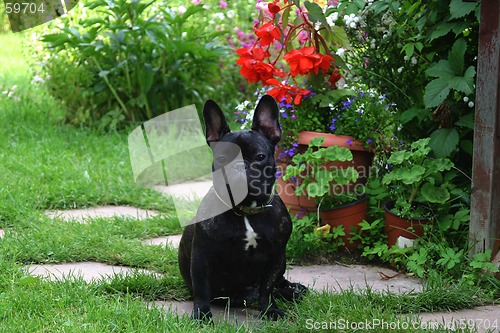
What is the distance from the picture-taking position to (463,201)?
4.05 metres

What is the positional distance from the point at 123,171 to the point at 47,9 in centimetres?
391

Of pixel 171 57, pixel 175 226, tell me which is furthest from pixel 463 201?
pixel 171 57

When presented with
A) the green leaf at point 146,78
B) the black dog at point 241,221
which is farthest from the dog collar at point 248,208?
the green leaf at point 146,78

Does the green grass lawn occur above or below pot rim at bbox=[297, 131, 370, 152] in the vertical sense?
below

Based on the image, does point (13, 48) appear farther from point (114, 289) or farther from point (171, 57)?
point (114, 289)

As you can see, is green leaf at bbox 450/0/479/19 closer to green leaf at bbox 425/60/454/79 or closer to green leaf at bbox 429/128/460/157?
green leaf at bbox 425/60/454/79

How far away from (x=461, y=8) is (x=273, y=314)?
1.82 meters

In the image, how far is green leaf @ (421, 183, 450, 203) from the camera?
154 inches

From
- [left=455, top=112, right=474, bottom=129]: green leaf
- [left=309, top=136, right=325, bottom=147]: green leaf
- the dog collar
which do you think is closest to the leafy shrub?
[left=309, top=136, right=325, bottom=147]: green leaf

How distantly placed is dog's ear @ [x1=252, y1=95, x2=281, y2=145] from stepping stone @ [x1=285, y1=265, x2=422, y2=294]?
2.80 ft

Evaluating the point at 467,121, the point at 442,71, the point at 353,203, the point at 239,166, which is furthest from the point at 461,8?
the point at 239,166

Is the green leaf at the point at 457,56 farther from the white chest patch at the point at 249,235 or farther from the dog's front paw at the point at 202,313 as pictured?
the dog's front paw at the point at 202,313

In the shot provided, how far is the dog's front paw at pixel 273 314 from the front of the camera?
3368 mm

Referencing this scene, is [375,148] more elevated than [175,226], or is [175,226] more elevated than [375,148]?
[375,148]
